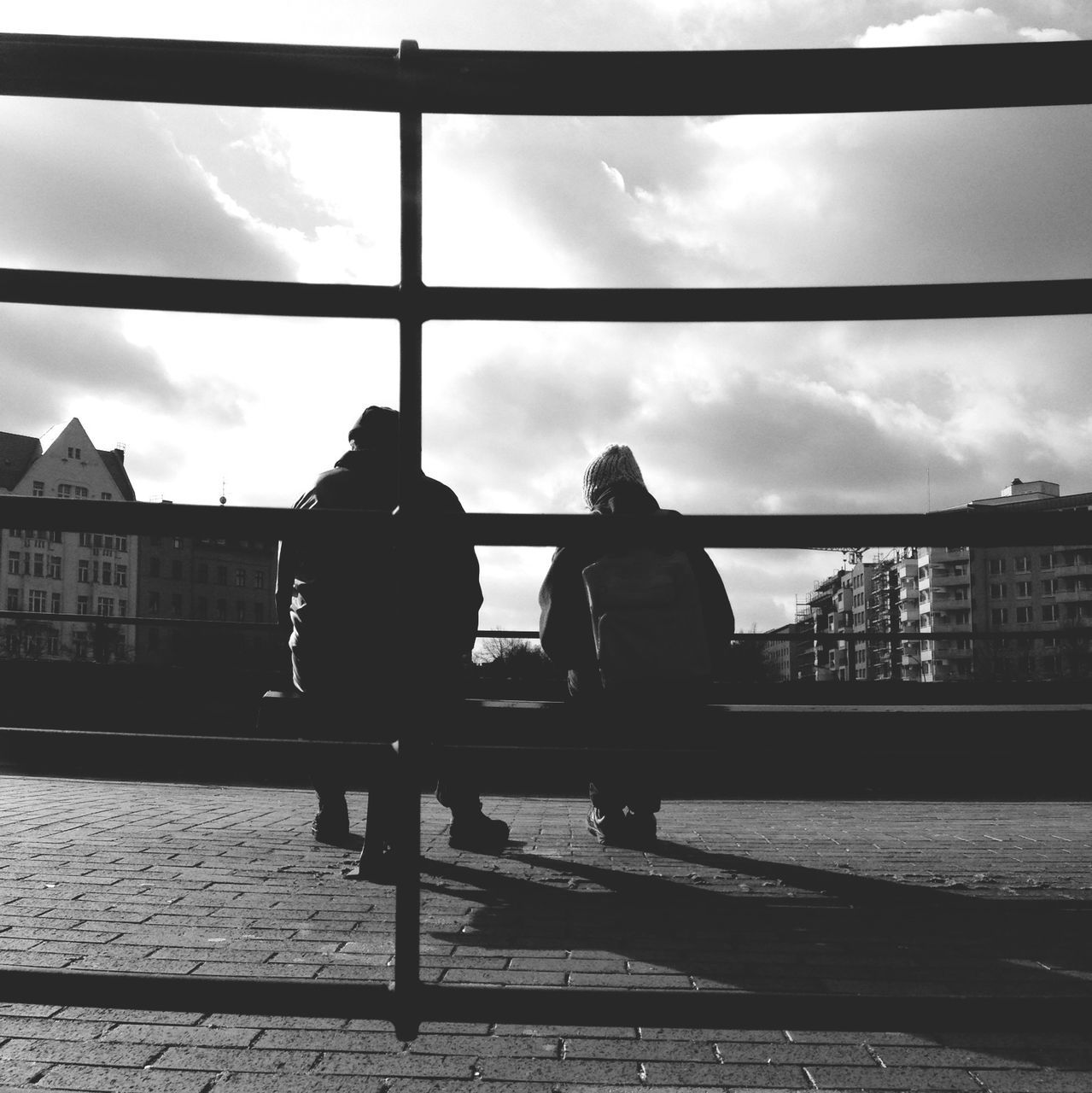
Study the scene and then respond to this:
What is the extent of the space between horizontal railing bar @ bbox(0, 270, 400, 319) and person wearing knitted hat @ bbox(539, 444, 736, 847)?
2.79m

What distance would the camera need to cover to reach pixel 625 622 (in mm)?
4645

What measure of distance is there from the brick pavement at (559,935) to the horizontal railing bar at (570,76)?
1355mm

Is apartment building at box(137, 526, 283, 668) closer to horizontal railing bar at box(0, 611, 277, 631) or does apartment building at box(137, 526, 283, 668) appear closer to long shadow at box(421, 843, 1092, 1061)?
horizontal railing bar at box(0, 611, 277, 631)

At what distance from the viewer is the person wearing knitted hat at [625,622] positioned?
15.0ft

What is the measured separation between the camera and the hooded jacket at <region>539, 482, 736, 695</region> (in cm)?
481

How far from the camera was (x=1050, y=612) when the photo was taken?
140000 millimetres

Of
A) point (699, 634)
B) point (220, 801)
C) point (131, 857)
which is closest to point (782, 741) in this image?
point (699, 634)

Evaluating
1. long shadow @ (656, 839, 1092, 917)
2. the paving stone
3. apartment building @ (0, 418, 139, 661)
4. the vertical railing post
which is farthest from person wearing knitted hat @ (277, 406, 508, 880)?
apartment building @ (0, 418, 139, 661)

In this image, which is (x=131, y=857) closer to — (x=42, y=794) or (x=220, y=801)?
(x=220, y=801)

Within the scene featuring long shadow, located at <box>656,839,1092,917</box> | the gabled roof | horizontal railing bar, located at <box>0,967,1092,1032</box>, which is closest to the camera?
horizontal railing bar, located at <box>0,967,1092,1032</box>

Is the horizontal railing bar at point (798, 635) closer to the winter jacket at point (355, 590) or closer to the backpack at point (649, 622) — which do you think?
the backpack at point (649, 622)

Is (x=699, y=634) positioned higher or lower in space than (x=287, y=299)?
lower

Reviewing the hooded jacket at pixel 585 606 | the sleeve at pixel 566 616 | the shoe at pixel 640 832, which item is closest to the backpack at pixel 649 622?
the hooded jacket at pixel 585 606

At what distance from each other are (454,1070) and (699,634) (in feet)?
9.02
